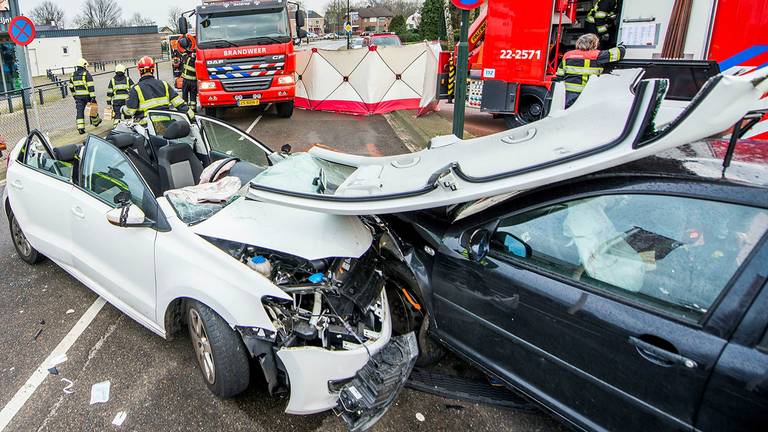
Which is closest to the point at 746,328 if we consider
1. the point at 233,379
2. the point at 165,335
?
the point at 233,379

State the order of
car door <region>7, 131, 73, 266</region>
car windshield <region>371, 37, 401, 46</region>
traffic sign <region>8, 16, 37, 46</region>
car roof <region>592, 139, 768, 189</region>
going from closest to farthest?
car roof <region>592, 139, 768, 189</region> → car door <region>7, 131, 73, 266</region> → traffic sign <region>8, 16, 37, 46</region> → car windshield <region>371, 37, 401, 46</region>

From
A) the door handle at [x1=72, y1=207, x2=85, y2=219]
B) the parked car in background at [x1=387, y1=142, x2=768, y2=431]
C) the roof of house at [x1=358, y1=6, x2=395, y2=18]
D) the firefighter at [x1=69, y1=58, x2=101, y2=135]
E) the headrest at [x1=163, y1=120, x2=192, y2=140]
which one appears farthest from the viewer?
the roof of house at [x1=358, y1=6, x2=395, y2=18]

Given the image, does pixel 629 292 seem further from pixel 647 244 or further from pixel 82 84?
pixel 82 84

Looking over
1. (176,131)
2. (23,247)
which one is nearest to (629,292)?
(176,131)

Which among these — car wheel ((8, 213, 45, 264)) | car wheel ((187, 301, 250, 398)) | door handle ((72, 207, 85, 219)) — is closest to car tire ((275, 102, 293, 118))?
car wheel ((8, 213, 45, 264))

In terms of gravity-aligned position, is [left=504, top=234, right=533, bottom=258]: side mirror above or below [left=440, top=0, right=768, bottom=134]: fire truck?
below

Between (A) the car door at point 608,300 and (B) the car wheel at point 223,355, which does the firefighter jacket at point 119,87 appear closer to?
(B) the car wheel at point 223,355

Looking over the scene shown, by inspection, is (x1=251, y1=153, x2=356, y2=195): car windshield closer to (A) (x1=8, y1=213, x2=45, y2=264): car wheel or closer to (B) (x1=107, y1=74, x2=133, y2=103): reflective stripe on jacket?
(A) (x1=8, y1=213, x2=45, y2=264): car wheel

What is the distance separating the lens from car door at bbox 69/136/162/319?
10.1 feet

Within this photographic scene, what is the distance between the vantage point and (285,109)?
12875mm

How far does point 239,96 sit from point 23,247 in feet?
25.7

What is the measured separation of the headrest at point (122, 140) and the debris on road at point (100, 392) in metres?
1.95

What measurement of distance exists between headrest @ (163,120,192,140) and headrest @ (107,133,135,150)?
0.93ft

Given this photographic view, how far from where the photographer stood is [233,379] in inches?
106
